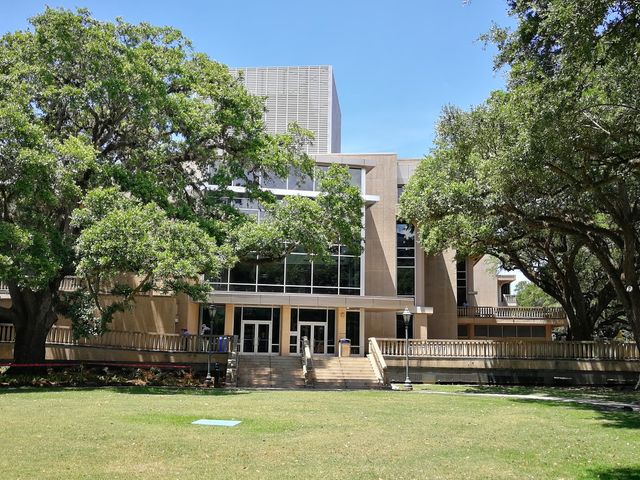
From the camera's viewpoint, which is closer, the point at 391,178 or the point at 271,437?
the point at 271,437

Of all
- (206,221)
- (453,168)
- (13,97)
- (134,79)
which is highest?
(134,79)

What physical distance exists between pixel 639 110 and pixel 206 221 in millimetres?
15636

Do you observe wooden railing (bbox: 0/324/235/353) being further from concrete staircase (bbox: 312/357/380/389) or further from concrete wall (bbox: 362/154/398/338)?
concrete wall (bbox: 362/154/398/338)

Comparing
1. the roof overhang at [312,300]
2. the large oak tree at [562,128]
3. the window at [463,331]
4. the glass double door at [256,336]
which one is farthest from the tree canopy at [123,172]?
the window at [463,331]

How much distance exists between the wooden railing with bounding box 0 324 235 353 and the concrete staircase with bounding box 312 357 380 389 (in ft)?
14.8

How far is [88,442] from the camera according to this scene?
9.61 m

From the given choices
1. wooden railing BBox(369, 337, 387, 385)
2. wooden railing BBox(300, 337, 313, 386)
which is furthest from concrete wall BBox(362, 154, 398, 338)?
wooden railing BBox(300, 337, 313, 386)

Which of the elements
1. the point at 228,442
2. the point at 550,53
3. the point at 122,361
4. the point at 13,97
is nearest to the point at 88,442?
the point at 228,442

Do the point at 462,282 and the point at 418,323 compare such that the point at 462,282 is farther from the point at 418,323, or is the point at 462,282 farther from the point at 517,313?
the point at 418,323

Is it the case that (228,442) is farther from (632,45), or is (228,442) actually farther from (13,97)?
(13,97)

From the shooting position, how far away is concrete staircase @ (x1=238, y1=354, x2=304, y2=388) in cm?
2689

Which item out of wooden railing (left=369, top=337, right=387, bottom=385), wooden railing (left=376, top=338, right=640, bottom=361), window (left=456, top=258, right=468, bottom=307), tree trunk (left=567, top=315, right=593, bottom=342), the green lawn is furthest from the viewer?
window (left=456, top=258, right=468, bottom=307)

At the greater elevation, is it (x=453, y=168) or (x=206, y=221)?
(x=453, y=168)

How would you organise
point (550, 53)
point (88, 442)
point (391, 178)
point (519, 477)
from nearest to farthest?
point (519, 477) < point (88, 442) < point (550, 53) < point (391, 178)
